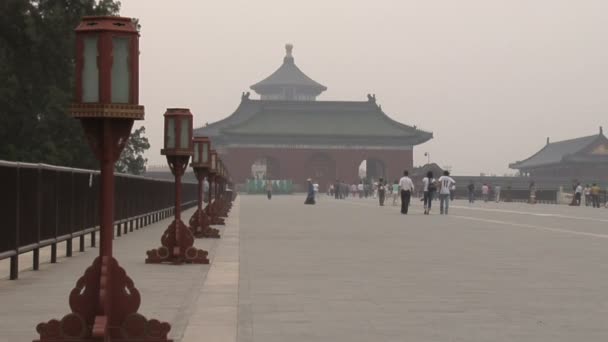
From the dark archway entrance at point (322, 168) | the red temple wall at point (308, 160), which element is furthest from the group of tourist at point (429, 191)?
the red temple wall at point (308, 160)

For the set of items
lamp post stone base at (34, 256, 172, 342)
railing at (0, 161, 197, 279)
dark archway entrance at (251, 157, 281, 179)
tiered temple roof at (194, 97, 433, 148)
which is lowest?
lamp post stone base at (34, 256, 172, 342)

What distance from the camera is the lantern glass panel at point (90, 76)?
5695 millimetres

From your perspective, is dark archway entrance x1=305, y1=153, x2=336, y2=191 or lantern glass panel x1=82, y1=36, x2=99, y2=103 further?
dark archway entrance x1=305, y1=153, x2=336, y2=191

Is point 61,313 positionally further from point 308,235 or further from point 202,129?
point 202,129

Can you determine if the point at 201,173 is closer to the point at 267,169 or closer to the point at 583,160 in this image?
the point at 583,160

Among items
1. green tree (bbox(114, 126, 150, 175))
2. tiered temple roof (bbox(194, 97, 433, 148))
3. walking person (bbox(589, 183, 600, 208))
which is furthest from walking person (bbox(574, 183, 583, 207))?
tiered temple roof (bbox(194, 97, 433, 148))

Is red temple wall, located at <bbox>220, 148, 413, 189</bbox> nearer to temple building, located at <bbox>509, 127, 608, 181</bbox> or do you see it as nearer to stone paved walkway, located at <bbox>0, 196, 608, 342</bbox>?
temple building, located at <bbox>509, 127, 608, 181</bbox>

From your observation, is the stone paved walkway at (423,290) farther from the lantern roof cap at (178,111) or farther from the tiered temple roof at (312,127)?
the tiered temple roof at (312,127)

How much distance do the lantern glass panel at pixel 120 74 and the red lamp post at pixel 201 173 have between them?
31.8 feet

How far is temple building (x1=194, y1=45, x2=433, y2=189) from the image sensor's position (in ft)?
281

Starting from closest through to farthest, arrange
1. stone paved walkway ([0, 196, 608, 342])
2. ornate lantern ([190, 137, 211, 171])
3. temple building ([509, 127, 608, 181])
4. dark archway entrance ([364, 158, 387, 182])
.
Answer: stone paved walkway ([0, 196, 608, 342]) → ornate lantern ([190, 137, 211, 171]) → temple building ([509, 127, 608, 181]) → dark archway entrance ([364, 158, 387, 182])

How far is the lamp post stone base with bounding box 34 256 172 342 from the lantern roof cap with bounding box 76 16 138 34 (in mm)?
1310

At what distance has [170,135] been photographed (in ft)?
37.6

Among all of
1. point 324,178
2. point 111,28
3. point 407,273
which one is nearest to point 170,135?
point 407,273
